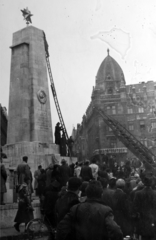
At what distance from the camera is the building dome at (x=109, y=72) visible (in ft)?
249

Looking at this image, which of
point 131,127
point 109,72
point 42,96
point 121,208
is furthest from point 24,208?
point 109,72

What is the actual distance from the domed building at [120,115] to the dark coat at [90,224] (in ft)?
175

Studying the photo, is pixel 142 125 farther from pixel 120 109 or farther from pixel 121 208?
pixel 121 208

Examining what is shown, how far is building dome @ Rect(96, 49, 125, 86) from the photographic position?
76.0 meters

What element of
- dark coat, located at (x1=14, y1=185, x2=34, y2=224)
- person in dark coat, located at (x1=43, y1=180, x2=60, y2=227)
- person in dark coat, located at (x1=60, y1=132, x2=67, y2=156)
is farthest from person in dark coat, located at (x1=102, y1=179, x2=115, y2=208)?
person in dark coat, located at (x1=60, y1=132, x2=67, y2=156)

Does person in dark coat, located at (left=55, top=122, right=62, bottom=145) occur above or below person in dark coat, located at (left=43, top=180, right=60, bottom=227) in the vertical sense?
above

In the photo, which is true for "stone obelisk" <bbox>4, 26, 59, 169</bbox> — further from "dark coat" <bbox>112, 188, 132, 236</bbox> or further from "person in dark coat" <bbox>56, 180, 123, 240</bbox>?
"person in dark coat" <bbox>56, 180, 123, 240</bbox>

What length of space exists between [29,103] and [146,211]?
45.2ft

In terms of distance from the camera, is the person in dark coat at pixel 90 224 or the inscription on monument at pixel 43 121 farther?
the inscription on monument at pixel 43 121

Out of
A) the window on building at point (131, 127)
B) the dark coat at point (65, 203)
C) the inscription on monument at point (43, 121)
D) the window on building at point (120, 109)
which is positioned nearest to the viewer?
the dark coat at point (65, 203)

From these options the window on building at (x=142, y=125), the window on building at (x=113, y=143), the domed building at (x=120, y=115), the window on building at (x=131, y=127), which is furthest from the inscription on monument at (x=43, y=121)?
the window on building at (x=142, y=125)

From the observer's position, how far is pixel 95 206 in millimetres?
3352

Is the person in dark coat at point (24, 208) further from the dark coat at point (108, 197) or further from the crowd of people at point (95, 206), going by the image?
the dark coat at point (108, 197)

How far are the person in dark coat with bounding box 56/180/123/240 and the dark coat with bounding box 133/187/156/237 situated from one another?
2.49m
